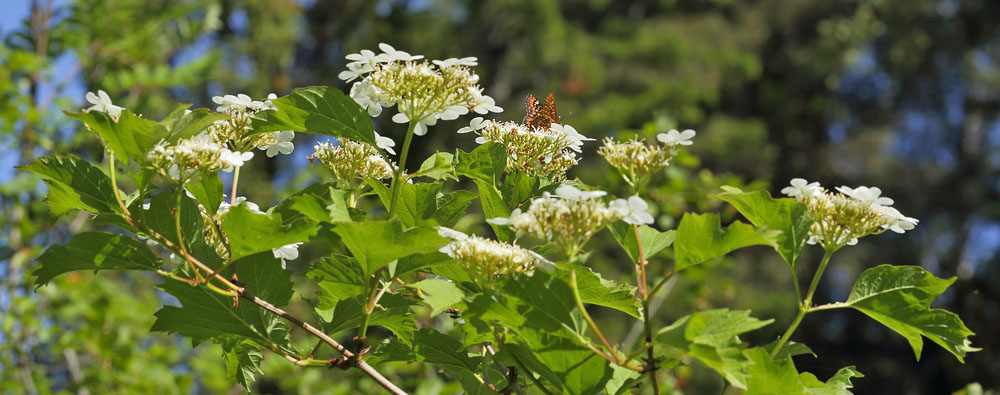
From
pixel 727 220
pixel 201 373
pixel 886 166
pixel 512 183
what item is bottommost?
pixel 886 166

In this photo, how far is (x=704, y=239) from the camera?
688 mm

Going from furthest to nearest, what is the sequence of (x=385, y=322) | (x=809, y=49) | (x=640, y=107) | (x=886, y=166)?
(x=809, y=49), (x=886, y=166), (x=640, y=107), (x=385, y=322)

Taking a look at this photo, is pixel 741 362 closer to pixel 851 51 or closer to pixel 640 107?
pixel 640 107

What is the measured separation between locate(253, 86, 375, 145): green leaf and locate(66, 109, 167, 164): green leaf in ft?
0.32

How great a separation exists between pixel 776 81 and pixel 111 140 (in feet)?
55.2

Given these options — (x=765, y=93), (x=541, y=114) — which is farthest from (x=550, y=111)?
(x=765, y=93)

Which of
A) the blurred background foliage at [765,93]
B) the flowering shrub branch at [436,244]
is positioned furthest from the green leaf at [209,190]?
the blurred background foliage at [765,93]

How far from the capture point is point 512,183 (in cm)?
92

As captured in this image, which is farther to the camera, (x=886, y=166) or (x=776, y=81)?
(x=776, y=81)

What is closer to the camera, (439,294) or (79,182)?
(439,294)

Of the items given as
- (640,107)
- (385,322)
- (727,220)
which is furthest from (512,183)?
(640,107)

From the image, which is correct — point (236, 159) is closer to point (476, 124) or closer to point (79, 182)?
point (79, 182)

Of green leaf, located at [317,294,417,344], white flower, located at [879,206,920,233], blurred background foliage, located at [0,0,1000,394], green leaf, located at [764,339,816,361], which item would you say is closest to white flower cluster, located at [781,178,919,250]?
white flower, located at [879,206,920,233]

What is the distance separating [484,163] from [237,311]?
0.32m
